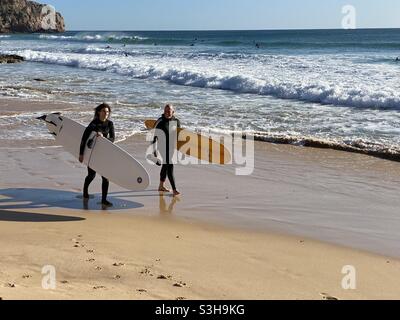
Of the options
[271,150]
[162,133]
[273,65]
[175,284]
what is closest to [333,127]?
[271,150]

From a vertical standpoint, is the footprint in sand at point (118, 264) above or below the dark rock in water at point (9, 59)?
below

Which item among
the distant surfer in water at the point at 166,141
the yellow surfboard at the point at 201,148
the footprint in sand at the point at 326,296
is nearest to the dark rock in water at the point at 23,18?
the yellow surfboard at the point at 201,148

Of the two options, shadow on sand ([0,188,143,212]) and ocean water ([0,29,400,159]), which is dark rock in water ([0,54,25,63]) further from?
shadow on sand ([0,188,143,212])

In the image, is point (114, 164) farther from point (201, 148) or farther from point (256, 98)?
point (256, 98)

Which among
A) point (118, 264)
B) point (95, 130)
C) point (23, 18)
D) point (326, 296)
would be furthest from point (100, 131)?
point (23, 18)

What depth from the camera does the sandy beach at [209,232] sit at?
15.0 ft

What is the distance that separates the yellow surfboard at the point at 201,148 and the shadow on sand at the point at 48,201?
6.56ft

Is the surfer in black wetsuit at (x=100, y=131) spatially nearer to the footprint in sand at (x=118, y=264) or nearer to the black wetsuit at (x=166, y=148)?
the black wetsuit at (x=166, y=148)

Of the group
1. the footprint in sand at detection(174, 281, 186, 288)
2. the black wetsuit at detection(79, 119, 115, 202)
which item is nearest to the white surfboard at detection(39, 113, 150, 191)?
the black wetsuit at detection(79, 119, 115, 202)

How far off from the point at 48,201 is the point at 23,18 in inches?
5106

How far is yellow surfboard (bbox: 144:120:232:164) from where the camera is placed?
9.33 metres

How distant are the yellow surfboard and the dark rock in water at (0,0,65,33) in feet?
413

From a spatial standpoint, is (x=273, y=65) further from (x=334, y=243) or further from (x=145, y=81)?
(x=334, y=243)
